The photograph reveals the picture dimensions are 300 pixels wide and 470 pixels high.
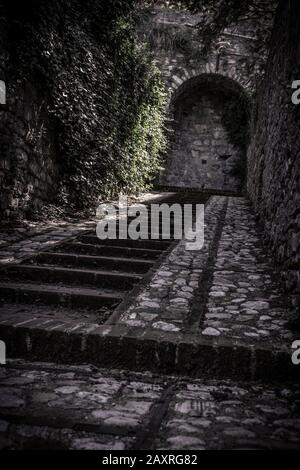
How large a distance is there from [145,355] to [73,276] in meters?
1.36

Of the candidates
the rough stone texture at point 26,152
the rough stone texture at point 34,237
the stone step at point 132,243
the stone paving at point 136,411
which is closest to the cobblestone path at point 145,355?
the stone paving at point 136,411

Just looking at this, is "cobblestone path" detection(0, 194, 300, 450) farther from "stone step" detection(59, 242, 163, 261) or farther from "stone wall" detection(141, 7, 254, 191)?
"stone wall" detection(141, 7, 254, 191)

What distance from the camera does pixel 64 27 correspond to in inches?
220

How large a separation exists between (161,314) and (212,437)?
1110mm

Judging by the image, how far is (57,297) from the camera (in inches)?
117

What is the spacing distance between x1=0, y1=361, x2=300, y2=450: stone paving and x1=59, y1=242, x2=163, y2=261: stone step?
6.78ft

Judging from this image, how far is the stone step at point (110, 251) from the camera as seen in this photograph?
4.21 meters

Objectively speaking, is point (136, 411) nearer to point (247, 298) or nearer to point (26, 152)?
point (247, 298)

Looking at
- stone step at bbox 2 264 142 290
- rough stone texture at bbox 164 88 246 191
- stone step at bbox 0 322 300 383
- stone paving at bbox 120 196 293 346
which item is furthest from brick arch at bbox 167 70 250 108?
stone step at bbox 0 322 300 383

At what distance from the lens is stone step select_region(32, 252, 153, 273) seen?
3764mm

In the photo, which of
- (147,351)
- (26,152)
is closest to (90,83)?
(26,152)

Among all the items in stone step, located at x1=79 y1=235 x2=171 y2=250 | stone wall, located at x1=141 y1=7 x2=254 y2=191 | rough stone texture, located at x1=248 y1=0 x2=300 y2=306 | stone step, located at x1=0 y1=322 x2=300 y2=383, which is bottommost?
stone step, located at x1=0 y1=322 x2=300 y2=383

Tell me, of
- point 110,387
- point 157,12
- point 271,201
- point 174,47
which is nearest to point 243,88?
point 174,47

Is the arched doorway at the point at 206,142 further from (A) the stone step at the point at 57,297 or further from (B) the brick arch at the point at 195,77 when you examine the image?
(A) the stone step at the point at 57,297
